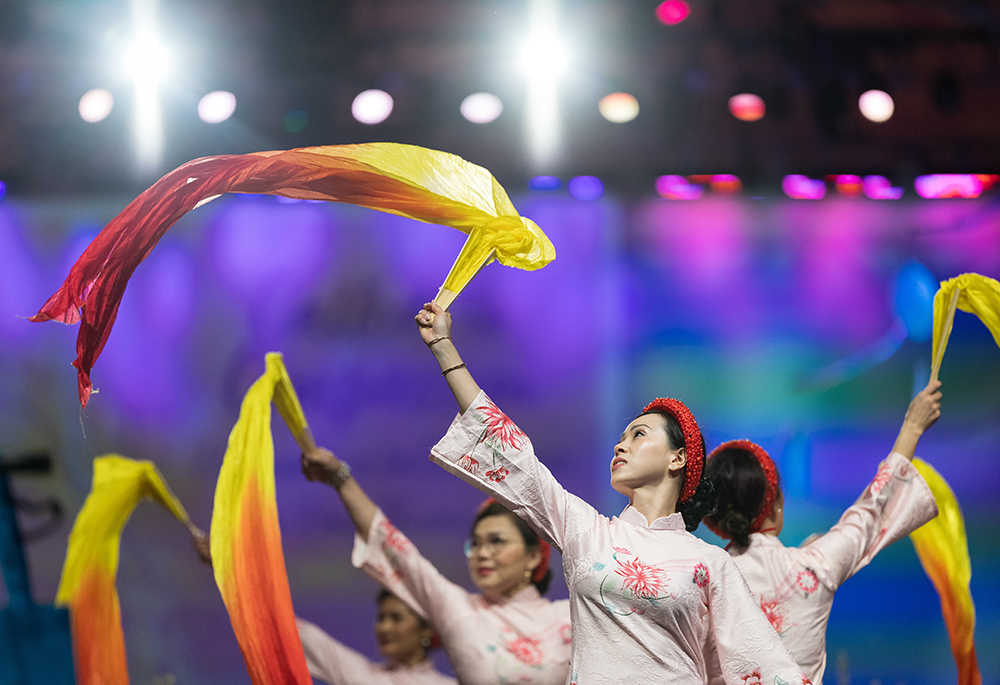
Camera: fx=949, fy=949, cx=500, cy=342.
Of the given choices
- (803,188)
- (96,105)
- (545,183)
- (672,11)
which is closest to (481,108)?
(545,183)

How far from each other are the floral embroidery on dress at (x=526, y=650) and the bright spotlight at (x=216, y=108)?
209cm

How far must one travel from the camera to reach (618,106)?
11.1 feet

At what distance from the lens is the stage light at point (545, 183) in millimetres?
3449

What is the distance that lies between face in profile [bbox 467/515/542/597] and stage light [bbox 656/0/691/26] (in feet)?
6.61

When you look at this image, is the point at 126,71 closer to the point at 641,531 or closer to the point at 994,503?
the point at 641,531

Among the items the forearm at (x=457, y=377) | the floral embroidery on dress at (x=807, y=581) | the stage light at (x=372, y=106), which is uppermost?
the stage light at (x=372, y=106)

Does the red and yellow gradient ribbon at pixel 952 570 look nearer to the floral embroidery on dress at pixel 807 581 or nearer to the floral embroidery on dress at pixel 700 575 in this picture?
the floral embroidery on dress at pixel 807 581

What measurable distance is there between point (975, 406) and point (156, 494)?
2919mm

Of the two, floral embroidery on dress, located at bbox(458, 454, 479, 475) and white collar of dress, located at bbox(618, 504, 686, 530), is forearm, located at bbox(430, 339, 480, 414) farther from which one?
white collar of dress, located at bbox(618, 504, 686, 530)

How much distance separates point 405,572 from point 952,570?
53.8 inches

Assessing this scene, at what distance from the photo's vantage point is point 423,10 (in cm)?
342

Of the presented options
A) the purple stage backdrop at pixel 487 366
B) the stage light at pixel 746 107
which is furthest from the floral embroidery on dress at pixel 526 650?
the stage light at pixel 746 107

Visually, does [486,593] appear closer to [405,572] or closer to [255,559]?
[405,572]

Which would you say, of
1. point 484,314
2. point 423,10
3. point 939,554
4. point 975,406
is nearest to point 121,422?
point 484,314
